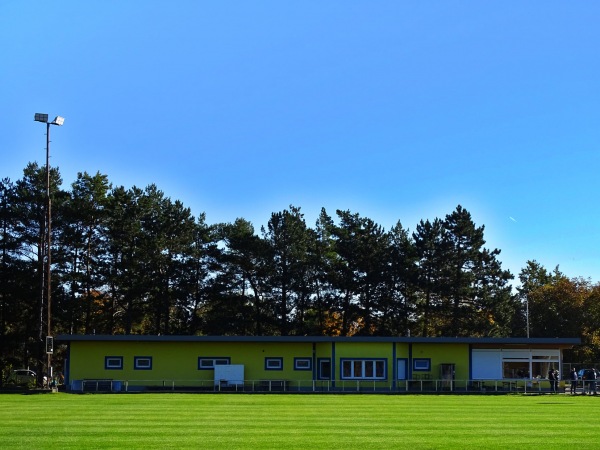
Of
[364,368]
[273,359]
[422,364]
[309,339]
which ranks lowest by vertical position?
[364,368]

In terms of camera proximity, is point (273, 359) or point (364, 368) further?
point (364, 368)

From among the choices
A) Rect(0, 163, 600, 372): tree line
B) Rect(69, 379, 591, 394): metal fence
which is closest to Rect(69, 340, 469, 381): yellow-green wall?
Rect(69, 379, 591, 394): metal fence

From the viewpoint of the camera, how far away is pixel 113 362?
173 ft

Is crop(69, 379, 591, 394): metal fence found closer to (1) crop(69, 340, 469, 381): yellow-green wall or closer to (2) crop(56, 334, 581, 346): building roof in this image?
(1) crop(69, 340, 469, 381): yellow-green wall

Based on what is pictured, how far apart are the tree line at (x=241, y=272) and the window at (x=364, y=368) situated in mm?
17356

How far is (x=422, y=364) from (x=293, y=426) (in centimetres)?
3343

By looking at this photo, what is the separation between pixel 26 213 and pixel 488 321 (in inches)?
1546

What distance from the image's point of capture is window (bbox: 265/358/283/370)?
5344cm

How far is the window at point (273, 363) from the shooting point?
53.4 metres

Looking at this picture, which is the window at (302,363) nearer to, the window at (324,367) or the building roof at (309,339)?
the window at (324,367)

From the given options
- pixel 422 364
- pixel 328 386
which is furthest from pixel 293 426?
pixel 422 364

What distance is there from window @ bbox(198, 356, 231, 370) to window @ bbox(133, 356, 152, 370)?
319 centimetres

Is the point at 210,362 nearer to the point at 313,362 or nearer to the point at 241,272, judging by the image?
the point at 313,362

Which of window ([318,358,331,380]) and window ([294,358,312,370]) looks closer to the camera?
window ([294,358,312,370])
